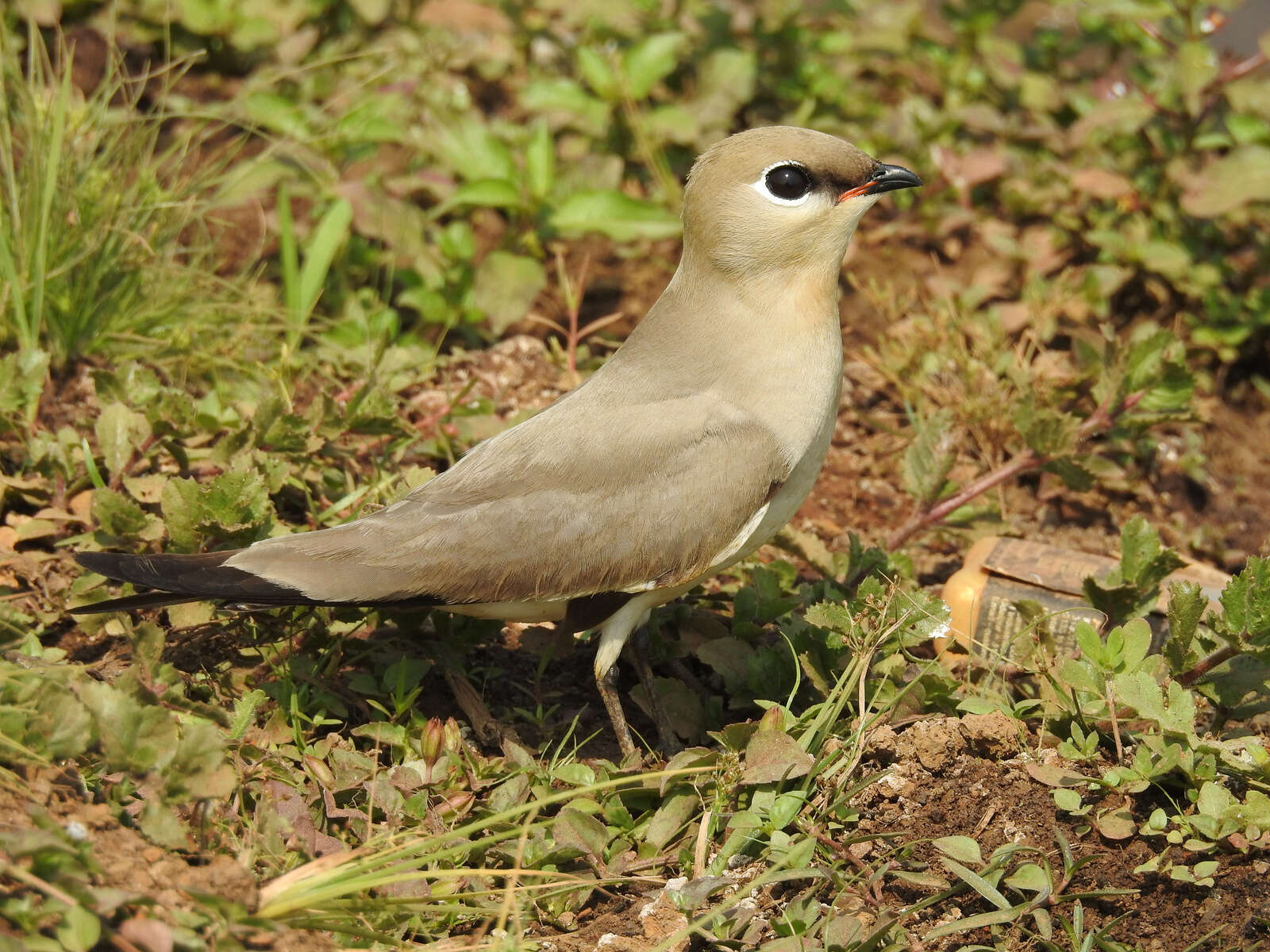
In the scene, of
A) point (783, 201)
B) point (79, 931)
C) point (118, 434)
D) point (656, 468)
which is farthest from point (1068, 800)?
point (118, 434)

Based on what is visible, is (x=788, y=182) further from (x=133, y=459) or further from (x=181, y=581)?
(x=133, y=459)

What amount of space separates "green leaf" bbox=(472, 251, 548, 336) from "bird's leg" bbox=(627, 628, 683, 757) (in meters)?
1.89

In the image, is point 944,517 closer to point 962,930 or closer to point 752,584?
point 752,584

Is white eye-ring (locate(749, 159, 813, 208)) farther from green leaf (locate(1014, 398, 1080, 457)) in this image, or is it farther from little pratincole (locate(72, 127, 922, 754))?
green leaf (locate(1014, 398, 1080, 457))

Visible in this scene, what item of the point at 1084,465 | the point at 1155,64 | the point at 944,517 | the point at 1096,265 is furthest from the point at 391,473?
the point at 1155,64

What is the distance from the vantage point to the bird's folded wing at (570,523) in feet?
12.3

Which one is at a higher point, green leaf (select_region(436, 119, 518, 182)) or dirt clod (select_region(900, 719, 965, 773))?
green leaf (select_region(436, 119, 518, 182))

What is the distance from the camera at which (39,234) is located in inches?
186

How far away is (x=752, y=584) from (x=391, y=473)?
1.41m

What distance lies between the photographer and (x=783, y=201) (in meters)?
4.20

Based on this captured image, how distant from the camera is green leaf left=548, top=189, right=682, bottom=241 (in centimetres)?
584

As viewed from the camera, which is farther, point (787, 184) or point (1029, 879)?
point (787, 184)

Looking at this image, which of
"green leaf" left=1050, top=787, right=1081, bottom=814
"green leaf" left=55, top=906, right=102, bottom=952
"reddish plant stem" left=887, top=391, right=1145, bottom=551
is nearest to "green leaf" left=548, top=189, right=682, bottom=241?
"reddish plant stem" left=887, top=391, right=1145, bottom=551

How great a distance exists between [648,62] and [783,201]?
2618 mm
